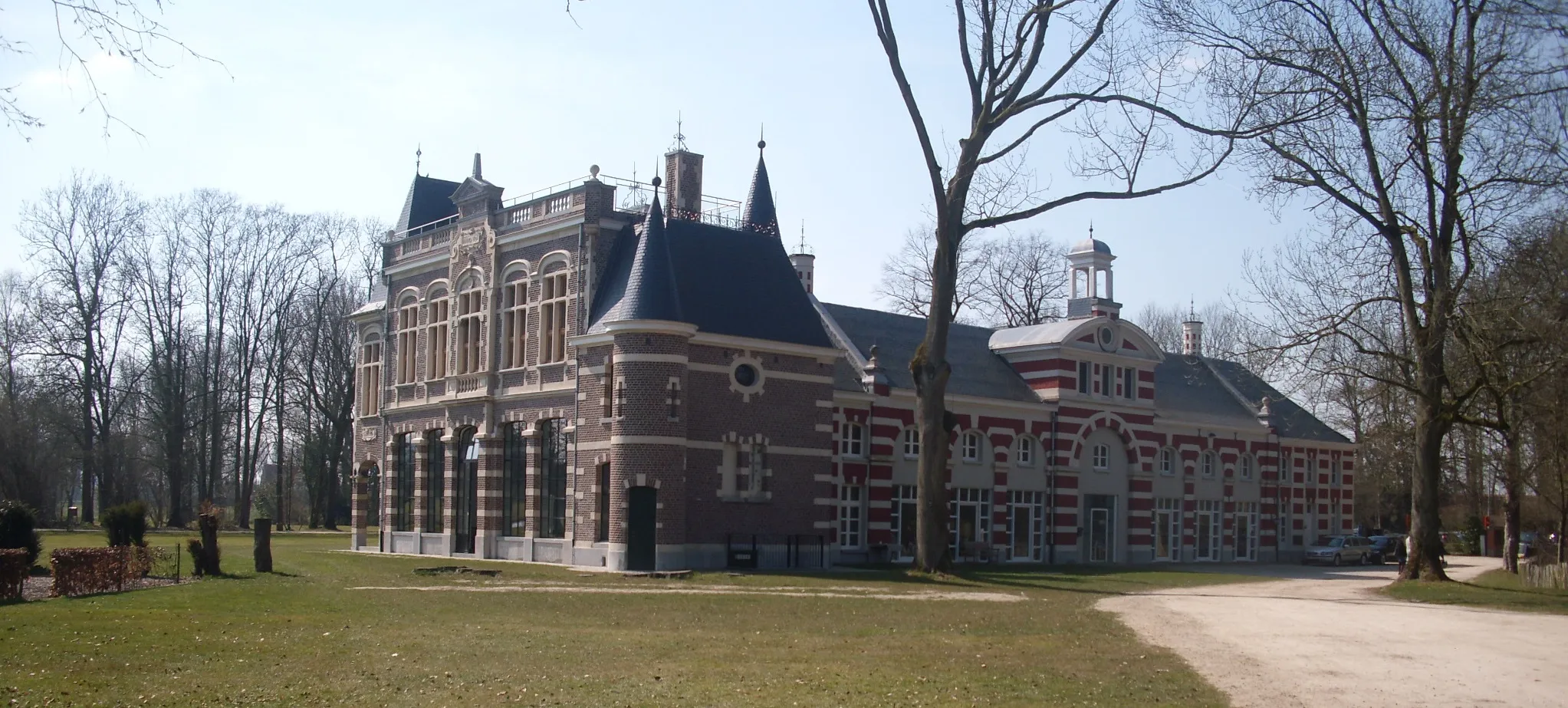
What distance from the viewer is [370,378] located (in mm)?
50469

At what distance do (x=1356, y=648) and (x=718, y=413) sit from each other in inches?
798

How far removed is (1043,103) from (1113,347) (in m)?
18.3

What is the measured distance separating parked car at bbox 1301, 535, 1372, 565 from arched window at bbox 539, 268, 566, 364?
1225 inches

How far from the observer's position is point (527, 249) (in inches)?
1580

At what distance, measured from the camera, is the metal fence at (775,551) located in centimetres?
3597

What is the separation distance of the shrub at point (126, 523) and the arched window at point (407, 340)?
549 inches

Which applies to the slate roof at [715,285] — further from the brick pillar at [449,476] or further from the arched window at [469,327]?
the brick pillar at [449,476]

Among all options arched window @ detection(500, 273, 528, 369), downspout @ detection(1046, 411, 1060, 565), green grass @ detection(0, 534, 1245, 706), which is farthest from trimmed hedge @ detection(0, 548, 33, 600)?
downspout @ detection(1046, 411, 1060, 565)

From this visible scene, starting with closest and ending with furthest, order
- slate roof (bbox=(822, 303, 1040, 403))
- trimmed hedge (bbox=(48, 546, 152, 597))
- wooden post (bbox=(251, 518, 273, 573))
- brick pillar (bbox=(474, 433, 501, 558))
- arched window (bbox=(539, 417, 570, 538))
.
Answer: trimmed hedge (bbox=(48, 546, 152, 597))
wooden post (bbox=(251, 518, 273, 573))
arched window (bbox=(539, 417, 570, 538))
brick pillar (bbox=(474, 433, 501, 558))
slate roof (bbox=(822, 303, 1040, 403))

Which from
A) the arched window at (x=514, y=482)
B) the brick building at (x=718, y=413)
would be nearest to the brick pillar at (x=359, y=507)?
the brick building at (x=718, y=413)

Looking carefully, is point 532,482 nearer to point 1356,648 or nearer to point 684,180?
point 684,180

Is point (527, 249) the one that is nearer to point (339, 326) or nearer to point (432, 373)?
point (432, 373)

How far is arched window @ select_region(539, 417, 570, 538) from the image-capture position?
38.5 metres

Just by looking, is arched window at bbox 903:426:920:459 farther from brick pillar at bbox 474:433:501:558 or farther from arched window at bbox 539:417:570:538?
brick pillar at bbox 474:433:501:558
